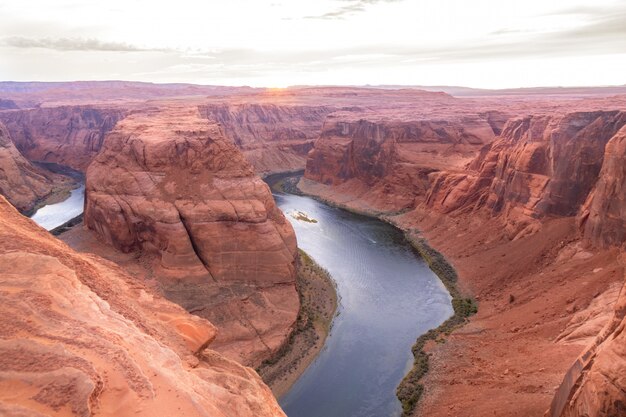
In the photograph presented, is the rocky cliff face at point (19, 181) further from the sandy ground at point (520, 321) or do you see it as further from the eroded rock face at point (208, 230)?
the sandy ground at point (520, 321)

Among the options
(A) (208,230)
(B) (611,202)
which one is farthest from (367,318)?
(B) (611,202)

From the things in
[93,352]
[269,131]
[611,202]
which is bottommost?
[93,352]

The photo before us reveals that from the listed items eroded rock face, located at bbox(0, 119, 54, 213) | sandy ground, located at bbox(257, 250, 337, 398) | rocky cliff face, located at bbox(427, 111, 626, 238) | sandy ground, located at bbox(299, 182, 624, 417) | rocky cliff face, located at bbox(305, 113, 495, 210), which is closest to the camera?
sandy ground, located at bbox(299, 182, 624, 417)

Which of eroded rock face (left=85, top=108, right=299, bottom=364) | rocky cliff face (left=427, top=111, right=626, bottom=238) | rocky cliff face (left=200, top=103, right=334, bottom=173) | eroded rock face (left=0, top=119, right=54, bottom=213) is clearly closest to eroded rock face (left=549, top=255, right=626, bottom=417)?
eroded rock face (left=85, top=108, right=299, bottom=364)

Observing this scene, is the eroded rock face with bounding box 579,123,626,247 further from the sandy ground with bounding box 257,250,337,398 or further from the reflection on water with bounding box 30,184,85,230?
the reflection on water with bounding box 30,184,85,230

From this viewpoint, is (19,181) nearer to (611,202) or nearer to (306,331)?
(306,331)

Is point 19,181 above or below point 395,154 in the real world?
below

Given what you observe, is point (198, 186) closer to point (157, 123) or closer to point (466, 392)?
point (157, 123)
